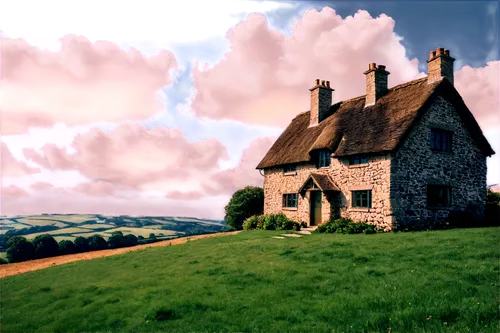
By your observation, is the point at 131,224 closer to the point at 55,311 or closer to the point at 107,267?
the point at 107,267

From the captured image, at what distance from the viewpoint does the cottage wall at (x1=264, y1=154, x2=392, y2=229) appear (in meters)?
21.4

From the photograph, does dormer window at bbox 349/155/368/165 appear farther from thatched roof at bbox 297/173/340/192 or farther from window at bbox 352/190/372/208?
thatched roof at bbox 297/173/340/192

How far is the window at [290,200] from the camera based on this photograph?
29.3m

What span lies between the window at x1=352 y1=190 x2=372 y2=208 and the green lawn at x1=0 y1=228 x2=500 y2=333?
6.45m

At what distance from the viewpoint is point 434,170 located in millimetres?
22734

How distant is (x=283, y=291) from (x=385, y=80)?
21433 millimetres

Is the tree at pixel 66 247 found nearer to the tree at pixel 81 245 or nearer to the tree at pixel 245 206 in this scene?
the tree at pixel 81 245

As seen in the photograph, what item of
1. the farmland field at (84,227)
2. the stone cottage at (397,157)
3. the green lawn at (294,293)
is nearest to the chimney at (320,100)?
the stone cottage at (397,157)

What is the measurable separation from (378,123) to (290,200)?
32.8 ft

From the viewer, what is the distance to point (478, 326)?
6094 mm

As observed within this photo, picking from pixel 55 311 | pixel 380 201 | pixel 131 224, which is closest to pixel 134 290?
pixel 55 311

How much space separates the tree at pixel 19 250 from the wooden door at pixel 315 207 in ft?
90.8

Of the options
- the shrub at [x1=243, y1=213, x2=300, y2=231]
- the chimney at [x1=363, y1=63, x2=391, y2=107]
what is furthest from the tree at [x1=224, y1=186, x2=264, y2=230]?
the chimney at [x1=363, y1=63, x2=391, y2=107]

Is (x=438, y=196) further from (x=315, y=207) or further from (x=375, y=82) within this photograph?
(x=375, y=82)
